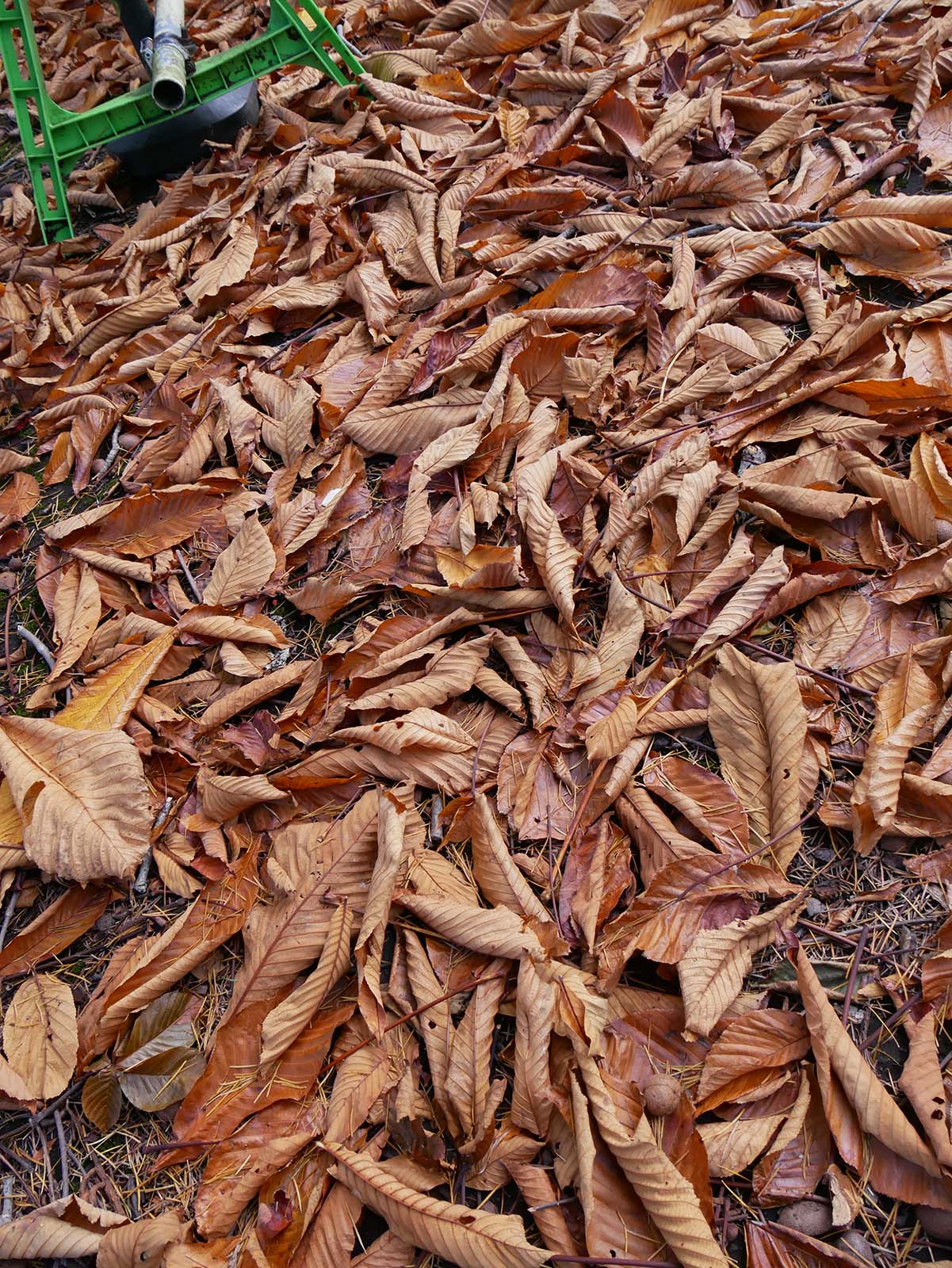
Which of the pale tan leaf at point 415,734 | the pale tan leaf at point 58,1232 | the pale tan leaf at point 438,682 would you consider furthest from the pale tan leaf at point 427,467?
the pale tan leaf at point 58,1232

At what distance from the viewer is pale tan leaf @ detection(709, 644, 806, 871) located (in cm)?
155

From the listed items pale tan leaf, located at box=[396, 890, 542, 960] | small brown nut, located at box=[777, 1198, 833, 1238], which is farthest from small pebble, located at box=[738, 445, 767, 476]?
small brown nut, located at box=[777, 1198, 833, 1238]

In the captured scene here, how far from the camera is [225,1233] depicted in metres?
1.35

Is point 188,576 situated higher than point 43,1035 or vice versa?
point 188,576

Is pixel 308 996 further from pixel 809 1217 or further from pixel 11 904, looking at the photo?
pixel 809 1217

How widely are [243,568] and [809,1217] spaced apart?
1.67m

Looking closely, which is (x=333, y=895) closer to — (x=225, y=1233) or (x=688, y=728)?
(x=225, y=1233)

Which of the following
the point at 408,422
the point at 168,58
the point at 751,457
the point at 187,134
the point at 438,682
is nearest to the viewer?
the point at 438,682

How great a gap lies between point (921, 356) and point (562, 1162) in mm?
1862

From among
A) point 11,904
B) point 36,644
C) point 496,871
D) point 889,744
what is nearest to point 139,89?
point 36,644

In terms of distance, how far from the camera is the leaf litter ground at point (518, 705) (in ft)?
4.42

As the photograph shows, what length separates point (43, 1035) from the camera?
1550 mm

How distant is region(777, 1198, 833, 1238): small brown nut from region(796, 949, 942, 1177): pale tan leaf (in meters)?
0.13

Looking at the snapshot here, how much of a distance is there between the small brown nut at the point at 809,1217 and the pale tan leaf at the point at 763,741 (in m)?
0.49
